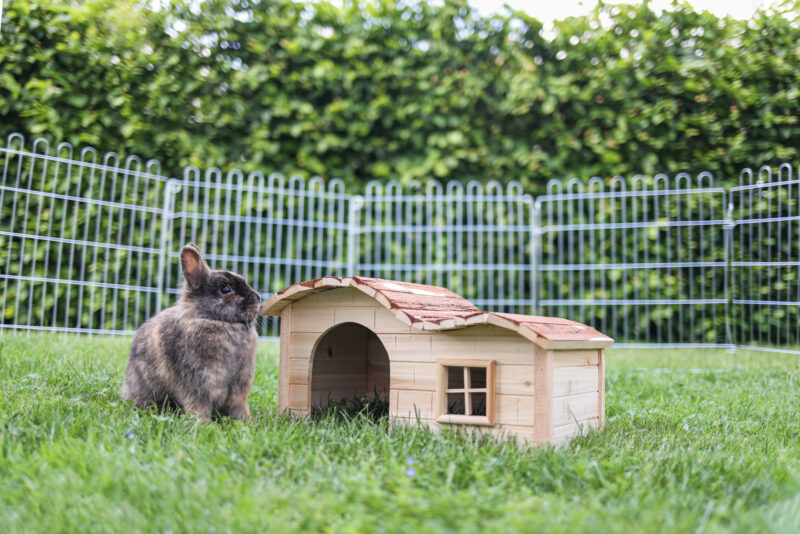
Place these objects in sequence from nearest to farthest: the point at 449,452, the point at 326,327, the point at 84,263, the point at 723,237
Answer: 1. the point at 449,452
2. the point at 326,327
3. the point at 84,263
4. the point at 723,237

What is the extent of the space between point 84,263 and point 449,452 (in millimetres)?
4603

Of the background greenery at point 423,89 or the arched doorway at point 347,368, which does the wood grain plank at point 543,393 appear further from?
the background greenery at point 423,89

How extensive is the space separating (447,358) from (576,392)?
579mm

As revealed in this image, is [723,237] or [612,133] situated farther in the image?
[612,133]

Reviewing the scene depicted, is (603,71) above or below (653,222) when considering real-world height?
above

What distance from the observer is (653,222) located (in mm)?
6543

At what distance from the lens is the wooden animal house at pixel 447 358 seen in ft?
8.76

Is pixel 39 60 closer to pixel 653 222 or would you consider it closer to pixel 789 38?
pixel 653 222

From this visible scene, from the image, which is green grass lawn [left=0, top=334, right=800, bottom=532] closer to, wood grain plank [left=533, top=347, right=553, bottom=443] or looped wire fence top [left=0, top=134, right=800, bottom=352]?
wood grain plank [left=533, top=347, right=553, bottom=443]

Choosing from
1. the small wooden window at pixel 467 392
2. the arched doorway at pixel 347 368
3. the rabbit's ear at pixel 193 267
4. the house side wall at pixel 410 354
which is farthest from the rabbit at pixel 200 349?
the small wooden window at pixel 467 392

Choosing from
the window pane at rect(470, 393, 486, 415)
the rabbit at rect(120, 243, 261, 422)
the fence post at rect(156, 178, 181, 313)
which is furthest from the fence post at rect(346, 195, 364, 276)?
the rabbit at rect(120, 243, 261, 422)

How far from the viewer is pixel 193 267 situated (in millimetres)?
3037

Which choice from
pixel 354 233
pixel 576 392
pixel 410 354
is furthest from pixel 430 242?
pixel 576 392

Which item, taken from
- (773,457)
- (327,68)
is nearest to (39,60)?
(327,68)
